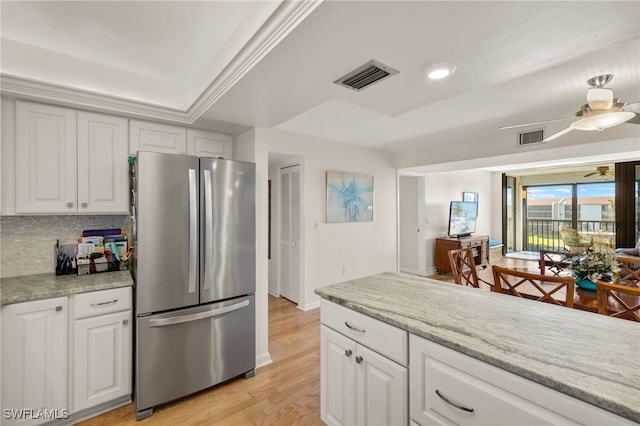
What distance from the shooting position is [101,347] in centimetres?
191

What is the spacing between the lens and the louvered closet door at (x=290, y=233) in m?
4.02

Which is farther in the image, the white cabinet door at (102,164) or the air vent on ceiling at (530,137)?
the air vent on ceiling at (530,137)

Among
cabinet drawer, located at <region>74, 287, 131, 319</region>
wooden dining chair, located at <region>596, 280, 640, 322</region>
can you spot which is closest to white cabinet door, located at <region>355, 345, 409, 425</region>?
wooden dining chair, located at <region>596, 280, 640, 322</region>

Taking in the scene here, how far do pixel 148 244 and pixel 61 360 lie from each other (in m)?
0.90

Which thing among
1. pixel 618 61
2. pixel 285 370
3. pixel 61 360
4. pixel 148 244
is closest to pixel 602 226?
pixel 618 61

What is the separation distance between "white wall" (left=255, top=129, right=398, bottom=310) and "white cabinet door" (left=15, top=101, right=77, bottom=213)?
1.80m

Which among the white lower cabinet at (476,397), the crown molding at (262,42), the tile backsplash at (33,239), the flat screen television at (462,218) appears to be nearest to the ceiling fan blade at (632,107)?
the white lower cabinet at (476,397)

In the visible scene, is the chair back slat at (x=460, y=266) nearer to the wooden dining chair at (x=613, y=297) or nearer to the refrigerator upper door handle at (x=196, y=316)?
the wooden dining chair at (x=613, y=297)

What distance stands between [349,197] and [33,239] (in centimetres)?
348

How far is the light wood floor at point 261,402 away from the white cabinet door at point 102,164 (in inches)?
61.0

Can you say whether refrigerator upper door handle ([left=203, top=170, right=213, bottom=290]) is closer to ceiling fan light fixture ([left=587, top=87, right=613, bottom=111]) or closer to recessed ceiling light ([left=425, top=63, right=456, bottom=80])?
recessed ceiling light ([left=425, top=63, right=456, bottom=80])

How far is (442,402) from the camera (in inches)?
42.8

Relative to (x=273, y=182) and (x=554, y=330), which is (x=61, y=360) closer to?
(x=554, y=330)

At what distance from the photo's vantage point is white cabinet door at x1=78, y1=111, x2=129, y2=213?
212 centimetres
